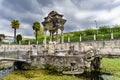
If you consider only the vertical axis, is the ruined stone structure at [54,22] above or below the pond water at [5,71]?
above

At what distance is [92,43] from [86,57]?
12.8 meters

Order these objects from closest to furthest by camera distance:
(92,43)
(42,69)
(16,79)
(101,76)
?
(101,76)
(16,79)
(42,69)
(92,43)

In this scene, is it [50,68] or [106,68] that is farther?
[50,68]

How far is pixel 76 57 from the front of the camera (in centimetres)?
1850

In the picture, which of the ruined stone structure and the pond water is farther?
the ruined stone structure

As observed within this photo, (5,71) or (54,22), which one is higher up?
(54,22)

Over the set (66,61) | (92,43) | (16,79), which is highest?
(92,43)

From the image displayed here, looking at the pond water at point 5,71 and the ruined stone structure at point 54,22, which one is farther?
the ruined stone structure at point 54,22

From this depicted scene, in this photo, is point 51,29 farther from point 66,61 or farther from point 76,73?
point 76,73

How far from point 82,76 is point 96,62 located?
156 cm

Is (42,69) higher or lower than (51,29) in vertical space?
lower

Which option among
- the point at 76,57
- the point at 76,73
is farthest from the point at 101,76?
the point at 76,57

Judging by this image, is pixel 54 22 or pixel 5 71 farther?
pixel 54 22

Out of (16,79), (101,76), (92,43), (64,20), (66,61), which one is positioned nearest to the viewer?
(101,76)
